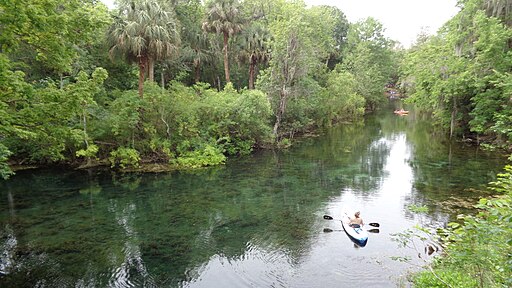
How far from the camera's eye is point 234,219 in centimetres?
1415

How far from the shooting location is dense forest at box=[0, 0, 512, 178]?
972 centimetres

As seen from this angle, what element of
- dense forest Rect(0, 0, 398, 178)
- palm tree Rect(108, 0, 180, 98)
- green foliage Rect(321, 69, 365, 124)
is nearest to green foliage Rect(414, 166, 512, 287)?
dense forest Rect(0, 0, 398, 178)

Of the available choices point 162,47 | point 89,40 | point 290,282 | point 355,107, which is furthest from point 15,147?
point 355,107

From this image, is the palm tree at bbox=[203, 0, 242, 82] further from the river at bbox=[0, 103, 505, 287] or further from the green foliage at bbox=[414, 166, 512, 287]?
the green foliage at bbox=[414, 166, 512, 287]

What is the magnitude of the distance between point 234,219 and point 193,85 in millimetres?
15610

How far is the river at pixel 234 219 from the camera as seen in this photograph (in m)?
9.99

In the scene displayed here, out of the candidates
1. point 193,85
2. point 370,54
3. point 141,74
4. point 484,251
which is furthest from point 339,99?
point 484,251

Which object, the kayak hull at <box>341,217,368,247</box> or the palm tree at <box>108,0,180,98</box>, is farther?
the palm tree at <box>108,0,180,98</box>

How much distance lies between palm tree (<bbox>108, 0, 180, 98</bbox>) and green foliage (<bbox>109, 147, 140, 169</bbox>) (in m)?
4.07

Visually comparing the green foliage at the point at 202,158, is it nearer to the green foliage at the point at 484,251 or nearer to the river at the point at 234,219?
the river at the point at 234,219

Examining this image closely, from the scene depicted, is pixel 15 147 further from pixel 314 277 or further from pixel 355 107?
pixel 355 107

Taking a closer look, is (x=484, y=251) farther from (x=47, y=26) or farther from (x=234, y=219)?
(x=47, y=26)

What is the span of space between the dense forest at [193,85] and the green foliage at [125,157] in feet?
0.26

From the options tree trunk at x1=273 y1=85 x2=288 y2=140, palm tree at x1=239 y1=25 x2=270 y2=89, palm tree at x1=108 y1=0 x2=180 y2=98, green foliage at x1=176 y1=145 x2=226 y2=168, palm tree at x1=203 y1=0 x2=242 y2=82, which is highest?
palm tree at x1=203 y1=0 x2=242 y2=82
